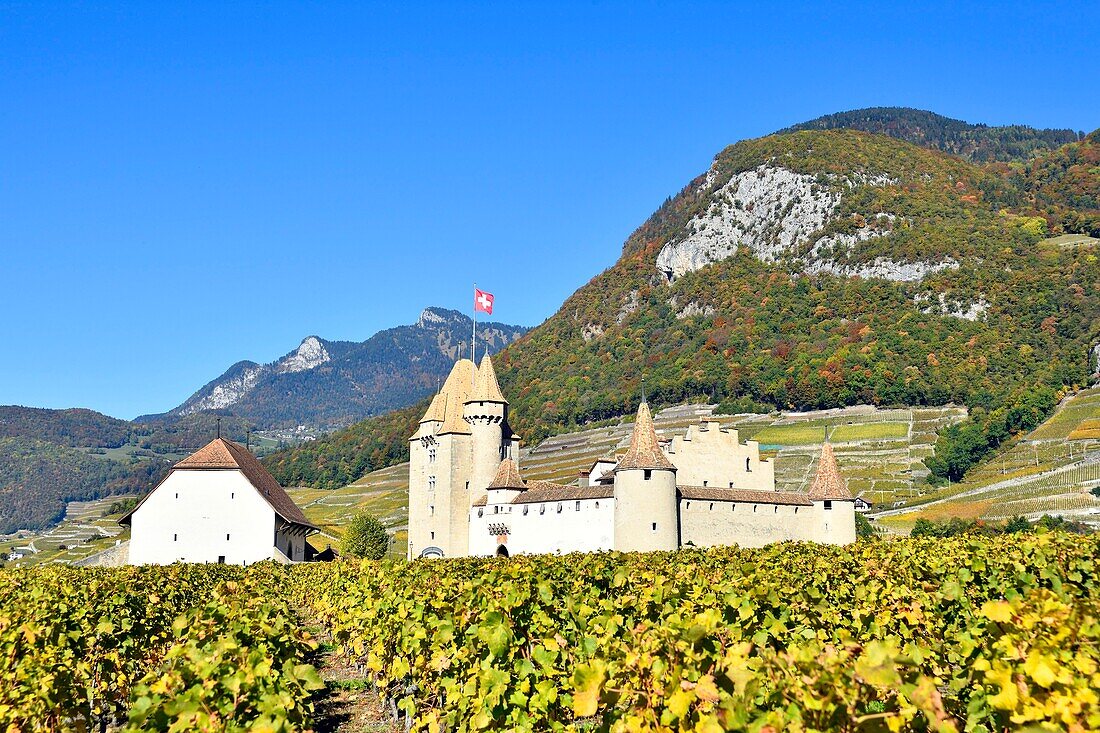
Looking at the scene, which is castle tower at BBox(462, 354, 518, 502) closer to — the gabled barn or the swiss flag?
the swiss flag

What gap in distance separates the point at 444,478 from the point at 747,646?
56984 millimetres

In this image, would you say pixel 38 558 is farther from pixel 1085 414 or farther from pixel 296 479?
pixel 1085 414

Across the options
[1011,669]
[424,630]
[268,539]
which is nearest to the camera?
[1011,669]

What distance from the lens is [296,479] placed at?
171 meters

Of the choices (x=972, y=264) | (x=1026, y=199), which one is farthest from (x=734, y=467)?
(x=1026, y=199)

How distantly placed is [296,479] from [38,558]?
60.0m

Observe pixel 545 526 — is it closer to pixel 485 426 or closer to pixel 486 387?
pixel 485 426

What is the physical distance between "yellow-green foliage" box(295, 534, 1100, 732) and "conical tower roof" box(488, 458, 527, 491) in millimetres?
33123

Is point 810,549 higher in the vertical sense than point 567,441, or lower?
lower

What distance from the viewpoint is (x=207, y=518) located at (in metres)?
55.6

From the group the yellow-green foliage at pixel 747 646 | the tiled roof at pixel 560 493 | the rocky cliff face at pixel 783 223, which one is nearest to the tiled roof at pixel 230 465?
the tiled roof at pixel 560 493

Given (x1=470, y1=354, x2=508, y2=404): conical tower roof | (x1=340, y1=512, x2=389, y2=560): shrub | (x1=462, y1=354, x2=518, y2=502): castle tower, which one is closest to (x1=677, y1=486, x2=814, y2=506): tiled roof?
(x1=462, y1=354, x2=518, y2=502): castle tower

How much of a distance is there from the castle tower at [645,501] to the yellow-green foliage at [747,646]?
81.6ft

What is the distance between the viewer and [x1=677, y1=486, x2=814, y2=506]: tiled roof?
55.6 meters
